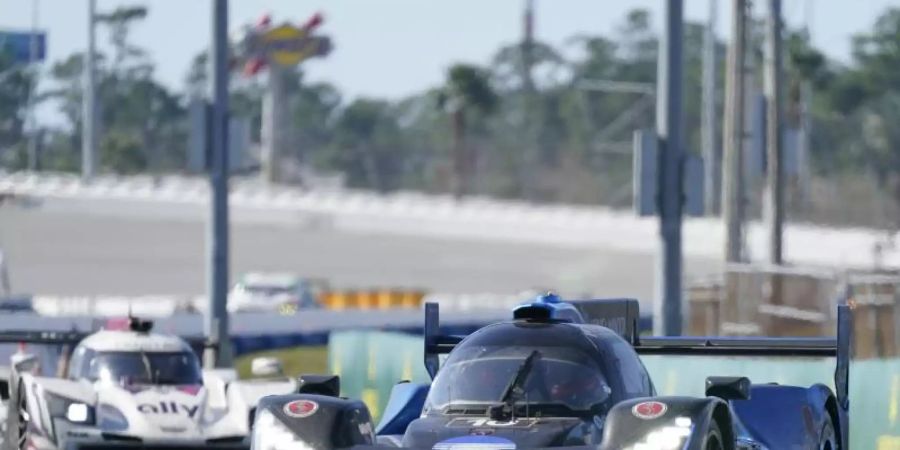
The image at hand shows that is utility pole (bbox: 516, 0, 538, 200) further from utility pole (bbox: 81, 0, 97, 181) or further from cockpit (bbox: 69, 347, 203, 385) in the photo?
cockpit (bbox: 69, 347, 203, 385)

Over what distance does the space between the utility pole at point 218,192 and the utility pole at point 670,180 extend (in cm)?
618

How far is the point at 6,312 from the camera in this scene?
106ft

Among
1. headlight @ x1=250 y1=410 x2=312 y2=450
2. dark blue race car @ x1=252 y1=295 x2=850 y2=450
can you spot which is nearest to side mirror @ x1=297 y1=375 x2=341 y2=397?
dark blue race car @ x1=252 y1=295 x2=850 y2=450

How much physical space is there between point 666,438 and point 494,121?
525ft

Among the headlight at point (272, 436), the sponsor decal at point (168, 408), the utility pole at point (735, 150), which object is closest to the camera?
the headlight at point (272, 436)

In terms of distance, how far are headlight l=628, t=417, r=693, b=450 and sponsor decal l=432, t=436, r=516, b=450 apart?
63 cm

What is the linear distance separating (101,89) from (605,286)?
240 ft

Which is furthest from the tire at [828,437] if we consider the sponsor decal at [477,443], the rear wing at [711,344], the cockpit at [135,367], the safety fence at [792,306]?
the safety fence at [792,306]

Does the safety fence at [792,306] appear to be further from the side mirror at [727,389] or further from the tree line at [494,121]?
the tree line at [494,121]

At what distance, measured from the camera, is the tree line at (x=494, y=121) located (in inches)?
5049

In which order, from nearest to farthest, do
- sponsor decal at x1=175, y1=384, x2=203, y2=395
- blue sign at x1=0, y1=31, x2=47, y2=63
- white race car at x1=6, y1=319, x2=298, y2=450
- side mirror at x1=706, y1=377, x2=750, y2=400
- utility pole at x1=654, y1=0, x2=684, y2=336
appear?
side mirror at x1=706, y1=377, x2=750, y2=400 < white race car at x1=6, y1=319, x2=298, y2=450 < sponsor decal at x1=175, y1=384, x2=203, y2=395 < utility pole at x1=654, y1=0, x2=684, y2=336 < blue sign at x1=0, y1=31, x2=47, y2=63

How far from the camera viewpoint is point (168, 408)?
20.5 metres

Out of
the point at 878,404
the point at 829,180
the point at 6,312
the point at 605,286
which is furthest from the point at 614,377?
the point at 829,180

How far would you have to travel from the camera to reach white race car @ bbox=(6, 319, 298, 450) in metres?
19.4
